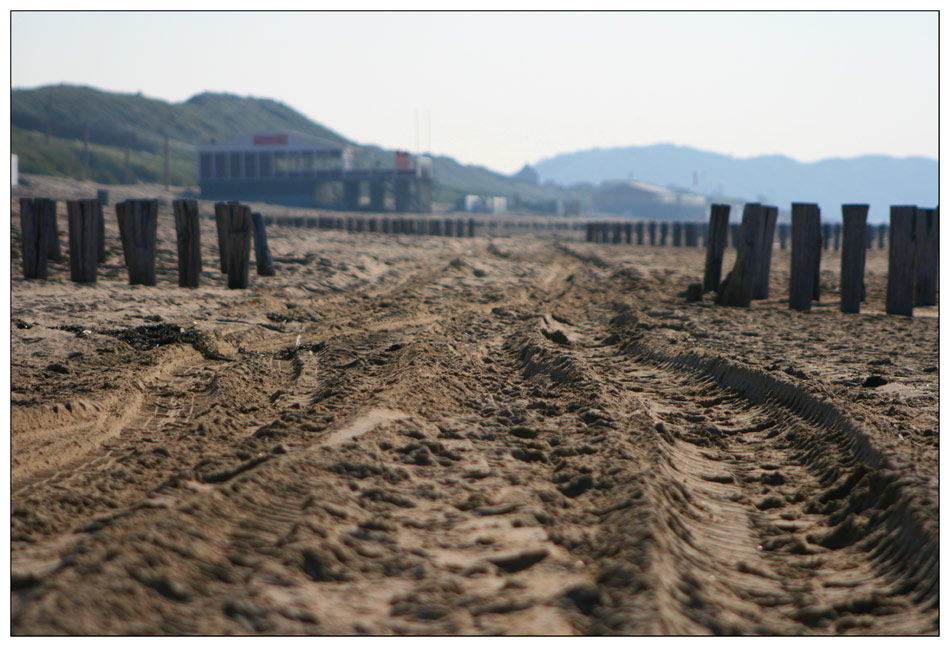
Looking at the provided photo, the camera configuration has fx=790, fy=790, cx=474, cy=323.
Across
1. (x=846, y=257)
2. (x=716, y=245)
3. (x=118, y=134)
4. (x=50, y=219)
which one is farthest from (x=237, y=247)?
(x=118, y=134)

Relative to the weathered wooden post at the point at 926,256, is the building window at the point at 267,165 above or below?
above

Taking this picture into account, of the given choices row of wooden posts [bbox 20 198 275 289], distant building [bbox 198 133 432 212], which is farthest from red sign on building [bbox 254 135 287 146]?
row of wooden posts [bbox 20 198 275 289]

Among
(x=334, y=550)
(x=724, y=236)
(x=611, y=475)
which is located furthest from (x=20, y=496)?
(x=724, y=236)

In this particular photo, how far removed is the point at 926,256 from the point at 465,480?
10420mm

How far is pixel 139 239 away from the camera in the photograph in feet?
37.6

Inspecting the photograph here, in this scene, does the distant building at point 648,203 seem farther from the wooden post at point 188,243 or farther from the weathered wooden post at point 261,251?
the wooden post at point 188,243

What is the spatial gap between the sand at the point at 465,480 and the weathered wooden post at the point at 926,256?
3.67 m

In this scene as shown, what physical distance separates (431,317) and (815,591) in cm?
736

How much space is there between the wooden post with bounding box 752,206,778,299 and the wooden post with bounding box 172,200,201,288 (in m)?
8.37

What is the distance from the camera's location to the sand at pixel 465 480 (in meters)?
2.89

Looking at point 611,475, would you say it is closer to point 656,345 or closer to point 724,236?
point 656,345

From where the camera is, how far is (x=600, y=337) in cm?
923

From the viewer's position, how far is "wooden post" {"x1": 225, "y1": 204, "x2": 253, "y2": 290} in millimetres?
11953

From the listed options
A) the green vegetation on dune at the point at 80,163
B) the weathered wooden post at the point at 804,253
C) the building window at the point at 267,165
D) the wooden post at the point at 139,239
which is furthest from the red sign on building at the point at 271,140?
the weathered wooden post at the point at 804,253
